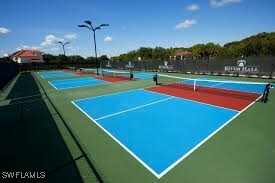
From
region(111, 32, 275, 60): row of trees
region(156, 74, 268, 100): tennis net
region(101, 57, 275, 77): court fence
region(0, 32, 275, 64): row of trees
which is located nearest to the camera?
region(156, 74, 268, 100): tennis net

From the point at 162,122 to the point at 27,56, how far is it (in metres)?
104

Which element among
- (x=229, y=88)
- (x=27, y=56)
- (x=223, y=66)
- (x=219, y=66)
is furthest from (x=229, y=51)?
(x=27, y=56)

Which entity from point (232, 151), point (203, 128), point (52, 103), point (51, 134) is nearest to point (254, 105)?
point (203, 128)

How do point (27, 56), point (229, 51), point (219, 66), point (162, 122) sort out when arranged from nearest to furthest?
point (162, 122)
point (219, 66)
point (229, 51)
point (27, 56)

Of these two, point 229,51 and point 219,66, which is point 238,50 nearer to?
point 229,51

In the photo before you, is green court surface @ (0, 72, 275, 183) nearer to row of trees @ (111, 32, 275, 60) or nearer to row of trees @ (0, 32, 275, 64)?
row of trees @ (0, 32, 275, 64)

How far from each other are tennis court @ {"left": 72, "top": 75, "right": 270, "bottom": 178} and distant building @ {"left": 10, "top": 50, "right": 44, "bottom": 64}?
92.3 m

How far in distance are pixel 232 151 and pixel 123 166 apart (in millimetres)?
3206

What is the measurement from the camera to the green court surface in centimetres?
420

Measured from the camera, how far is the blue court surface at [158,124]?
510 centimetres

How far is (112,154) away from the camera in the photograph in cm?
519

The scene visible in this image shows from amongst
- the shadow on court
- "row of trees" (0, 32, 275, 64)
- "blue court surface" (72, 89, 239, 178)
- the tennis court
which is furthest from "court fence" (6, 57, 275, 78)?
the shadow on court

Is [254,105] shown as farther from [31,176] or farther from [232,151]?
[31,176]

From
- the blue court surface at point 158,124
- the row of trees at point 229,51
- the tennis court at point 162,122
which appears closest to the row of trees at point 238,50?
the row of trees at point 229,51
